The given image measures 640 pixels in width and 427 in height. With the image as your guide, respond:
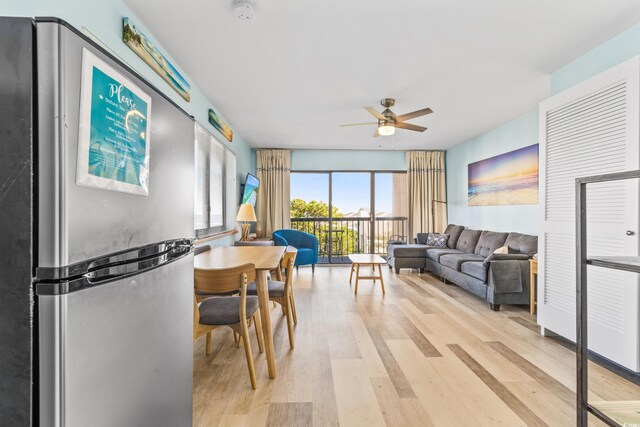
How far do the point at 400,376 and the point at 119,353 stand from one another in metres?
1.88

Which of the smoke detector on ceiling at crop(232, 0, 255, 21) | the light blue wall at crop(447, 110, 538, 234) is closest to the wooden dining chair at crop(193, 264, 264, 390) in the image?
the smoke detector on ceiling at crop(232, 0, 255, 21)

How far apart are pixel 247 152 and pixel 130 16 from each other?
13.7 feet

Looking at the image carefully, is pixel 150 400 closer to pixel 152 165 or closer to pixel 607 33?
pixel 152 165

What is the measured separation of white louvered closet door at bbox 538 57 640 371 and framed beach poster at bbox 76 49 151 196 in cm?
284

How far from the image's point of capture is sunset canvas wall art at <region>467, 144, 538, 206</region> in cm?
440

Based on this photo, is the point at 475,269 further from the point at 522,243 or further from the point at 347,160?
the point at 347,160

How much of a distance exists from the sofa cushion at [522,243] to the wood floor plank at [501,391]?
→ 2244 millimetres

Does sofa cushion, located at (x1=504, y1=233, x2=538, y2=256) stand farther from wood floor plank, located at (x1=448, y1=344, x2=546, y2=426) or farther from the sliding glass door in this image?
the sliding glass door

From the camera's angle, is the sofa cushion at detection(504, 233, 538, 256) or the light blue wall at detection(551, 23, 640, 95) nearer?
the light blue wall at detection(551, 23, 640, 95)

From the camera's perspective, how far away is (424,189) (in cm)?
679

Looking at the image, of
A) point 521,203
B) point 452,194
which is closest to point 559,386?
point 521,203

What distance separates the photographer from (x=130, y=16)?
2115mm

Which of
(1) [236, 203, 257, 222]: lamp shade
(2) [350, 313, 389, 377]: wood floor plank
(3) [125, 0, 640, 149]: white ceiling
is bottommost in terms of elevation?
(2) [350, 313, 389, 377]: wood floor plank

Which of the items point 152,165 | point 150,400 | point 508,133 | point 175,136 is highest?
point 508,133
